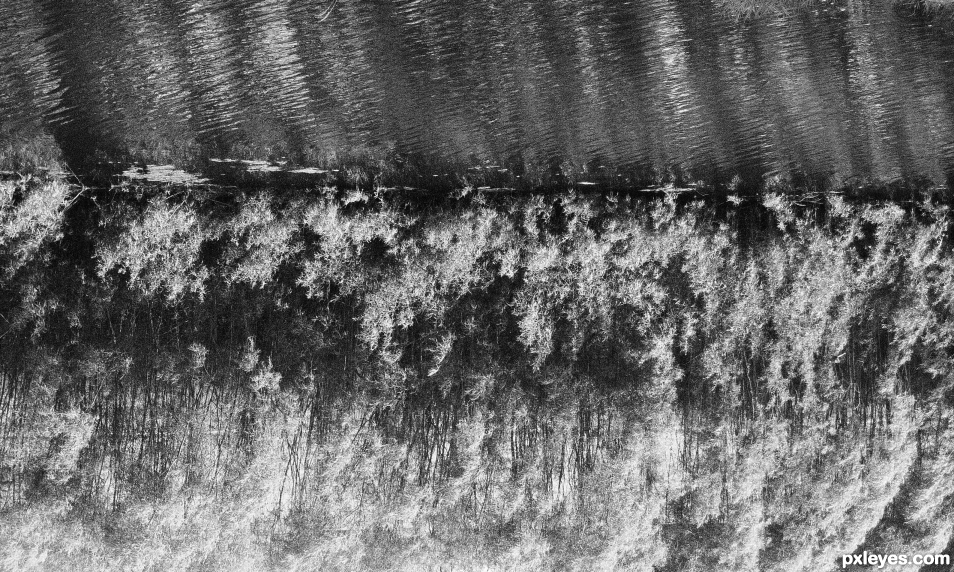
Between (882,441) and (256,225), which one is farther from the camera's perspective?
(882,441)

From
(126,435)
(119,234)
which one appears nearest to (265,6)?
(119,234)

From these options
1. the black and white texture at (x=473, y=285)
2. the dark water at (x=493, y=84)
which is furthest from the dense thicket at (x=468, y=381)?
the dark water at (x=493, y=84)

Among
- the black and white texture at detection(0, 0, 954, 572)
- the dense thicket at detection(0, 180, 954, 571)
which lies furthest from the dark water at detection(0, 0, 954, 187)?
the dense thicket at detection(0, 180, 954, 571)

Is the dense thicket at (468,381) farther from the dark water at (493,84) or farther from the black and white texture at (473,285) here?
the dark water at (493,84)

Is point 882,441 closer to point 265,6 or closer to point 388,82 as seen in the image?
point 388,82

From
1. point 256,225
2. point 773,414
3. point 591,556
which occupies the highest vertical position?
point 256,225

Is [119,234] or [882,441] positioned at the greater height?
[119,234]

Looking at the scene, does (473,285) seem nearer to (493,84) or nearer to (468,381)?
(468,381)
